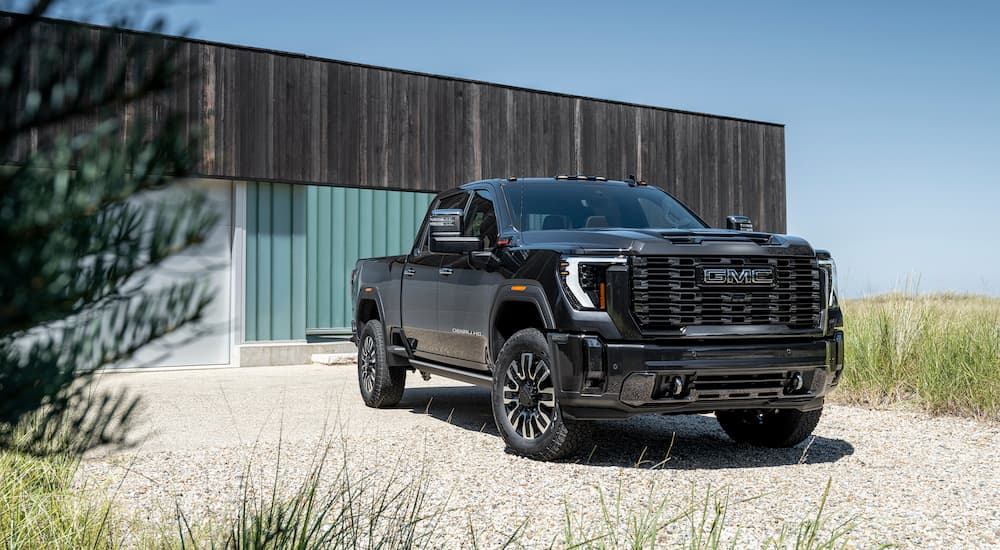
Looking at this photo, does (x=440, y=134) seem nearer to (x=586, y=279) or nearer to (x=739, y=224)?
(x=739, y=224)

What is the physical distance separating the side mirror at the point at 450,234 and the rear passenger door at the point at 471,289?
0.59ft

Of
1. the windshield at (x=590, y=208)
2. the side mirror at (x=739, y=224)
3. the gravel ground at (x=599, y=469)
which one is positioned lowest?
the gravel ground at (x=599, y=469)

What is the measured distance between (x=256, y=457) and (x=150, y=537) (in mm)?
2623

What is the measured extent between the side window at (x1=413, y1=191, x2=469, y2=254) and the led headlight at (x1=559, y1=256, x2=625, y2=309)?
8.62 ft

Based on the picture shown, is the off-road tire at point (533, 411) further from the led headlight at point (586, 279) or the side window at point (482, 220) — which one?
the side window at point (482, 220)

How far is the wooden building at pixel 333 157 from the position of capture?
15.7 meters

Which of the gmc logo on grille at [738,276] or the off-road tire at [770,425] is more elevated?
the gmc logo on grille at [738,276]

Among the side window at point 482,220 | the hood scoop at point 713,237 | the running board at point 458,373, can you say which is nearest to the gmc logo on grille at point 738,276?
the hood scoop at point 713,237

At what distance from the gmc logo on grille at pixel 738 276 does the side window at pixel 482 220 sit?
2.09 m

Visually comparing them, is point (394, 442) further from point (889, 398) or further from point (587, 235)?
point (889, 398)

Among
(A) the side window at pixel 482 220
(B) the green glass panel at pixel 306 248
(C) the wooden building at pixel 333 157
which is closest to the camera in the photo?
(A) the side window at pixel 482 220

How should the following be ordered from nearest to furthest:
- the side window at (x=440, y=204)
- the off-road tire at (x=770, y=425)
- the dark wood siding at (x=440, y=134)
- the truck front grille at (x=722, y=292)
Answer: the truck front grille at (x=722, y=292)
the off-road tire at (x=770, y=425)
the side window at (x=440, y=204)
the dark wood siding at (x=440, y=134)

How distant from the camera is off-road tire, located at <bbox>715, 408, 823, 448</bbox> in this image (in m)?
7.31

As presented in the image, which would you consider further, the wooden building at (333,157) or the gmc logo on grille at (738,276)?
the wooden building at (333,157)
